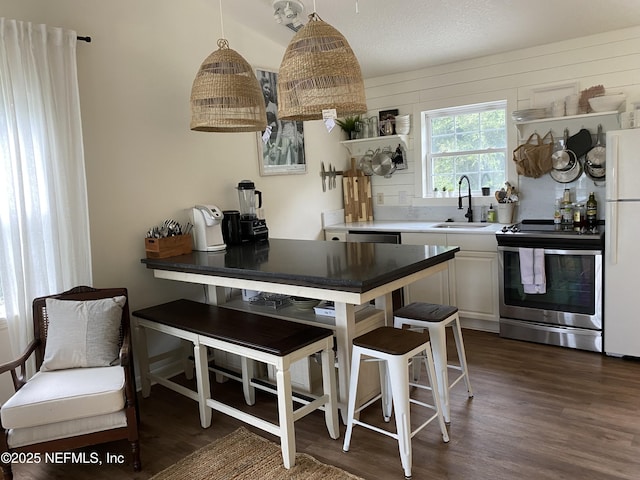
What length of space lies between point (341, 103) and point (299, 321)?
3.93ft

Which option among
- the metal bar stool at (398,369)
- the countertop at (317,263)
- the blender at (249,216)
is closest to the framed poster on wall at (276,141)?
the blender at (249,216)

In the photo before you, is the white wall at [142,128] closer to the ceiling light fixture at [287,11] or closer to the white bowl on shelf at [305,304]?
the ceiling light fixture at [287,11]

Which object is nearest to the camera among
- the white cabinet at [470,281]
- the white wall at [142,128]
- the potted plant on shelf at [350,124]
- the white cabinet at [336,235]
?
the white wall at [142,128]

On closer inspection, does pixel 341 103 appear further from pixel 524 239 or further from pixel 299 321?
pixel 524 239

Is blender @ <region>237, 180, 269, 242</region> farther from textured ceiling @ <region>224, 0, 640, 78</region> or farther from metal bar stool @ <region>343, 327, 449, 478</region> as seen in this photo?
metal bar stool @ <region>343, 327, 449, 478</region>

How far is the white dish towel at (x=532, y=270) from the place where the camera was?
352 centimetres

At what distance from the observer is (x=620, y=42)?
3613mm

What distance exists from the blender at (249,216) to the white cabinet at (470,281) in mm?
1340

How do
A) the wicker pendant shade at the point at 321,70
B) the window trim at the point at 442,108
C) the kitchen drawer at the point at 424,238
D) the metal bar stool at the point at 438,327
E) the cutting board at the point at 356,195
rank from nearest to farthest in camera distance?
the wicker pendant shade at the point at 321,70
the metal bar stool at the point at 438,327
the kitchen drawer at the point at 424,238
the window trim at the point at 442,108
the cutting board at the point at 356,195

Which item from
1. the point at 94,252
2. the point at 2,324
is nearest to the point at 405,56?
the point at 94,252

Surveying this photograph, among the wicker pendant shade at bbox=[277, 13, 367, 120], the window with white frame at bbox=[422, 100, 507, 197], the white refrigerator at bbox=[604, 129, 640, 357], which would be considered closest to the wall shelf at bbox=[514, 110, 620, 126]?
the window with white frame at bbox=[422, 100, 507, 197]

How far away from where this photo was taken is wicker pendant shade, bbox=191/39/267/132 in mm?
2701

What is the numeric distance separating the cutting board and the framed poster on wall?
67cm

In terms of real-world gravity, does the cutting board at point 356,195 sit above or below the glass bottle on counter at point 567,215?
above
